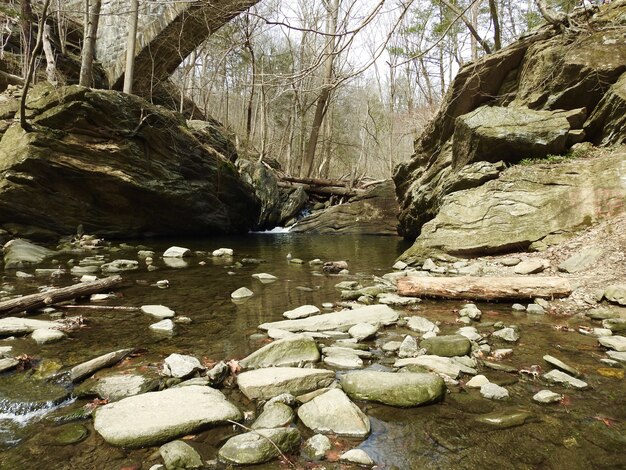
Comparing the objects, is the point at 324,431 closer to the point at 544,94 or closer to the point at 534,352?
the point at 534,352

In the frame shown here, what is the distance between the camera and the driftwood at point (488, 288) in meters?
4.62

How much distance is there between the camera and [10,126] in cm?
983

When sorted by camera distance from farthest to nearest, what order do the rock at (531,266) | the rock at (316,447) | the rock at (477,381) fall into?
the rock at (531,266) → the rock at (477,381) → the rock at (316,447)

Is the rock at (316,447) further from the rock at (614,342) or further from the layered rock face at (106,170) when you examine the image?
the layered rock face at (106,170)

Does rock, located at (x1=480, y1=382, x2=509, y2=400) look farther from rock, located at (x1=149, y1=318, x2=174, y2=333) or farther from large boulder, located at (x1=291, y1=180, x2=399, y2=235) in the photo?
large boulder, located at (x1=291, y1=180, x2=399, y2=235)

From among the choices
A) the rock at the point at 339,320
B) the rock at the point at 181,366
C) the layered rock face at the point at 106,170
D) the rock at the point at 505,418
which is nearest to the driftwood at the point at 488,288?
the rock at the point at 339,320

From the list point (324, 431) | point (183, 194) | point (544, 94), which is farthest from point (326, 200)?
point (324, 431)

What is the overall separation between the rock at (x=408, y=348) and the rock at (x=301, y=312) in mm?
1345

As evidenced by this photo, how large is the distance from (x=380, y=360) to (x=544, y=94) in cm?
915

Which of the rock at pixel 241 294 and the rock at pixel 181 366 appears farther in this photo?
the rock at pixel 241 294

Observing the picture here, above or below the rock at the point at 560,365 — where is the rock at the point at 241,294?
below

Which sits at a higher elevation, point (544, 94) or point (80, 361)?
point (544, 94)

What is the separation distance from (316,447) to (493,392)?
1290 millimetres

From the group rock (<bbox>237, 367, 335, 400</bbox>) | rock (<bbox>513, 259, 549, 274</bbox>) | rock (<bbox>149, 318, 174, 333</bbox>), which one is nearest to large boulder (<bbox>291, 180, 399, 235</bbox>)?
rock (<bbox>513, 259, 549, 274</bbox>)
